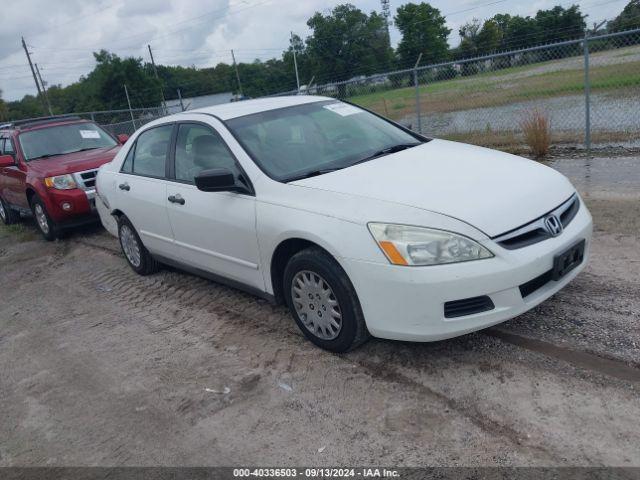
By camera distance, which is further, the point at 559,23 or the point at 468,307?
the point at 559,23

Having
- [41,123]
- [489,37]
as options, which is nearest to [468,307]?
[41,123]

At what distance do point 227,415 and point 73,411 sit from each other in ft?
3.64

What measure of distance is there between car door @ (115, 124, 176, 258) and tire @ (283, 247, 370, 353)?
1766mm

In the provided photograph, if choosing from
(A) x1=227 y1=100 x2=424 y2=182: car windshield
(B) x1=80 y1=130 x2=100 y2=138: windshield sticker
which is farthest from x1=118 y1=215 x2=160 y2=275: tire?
(B) x1=80 y1=130 x2=100 y2=138: windshield sticker

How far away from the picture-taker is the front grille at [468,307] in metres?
3.22

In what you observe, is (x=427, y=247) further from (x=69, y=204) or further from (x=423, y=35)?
(x=423, y=35)

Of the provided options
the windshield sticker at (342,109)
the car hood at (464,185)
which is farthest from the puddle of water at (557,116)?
the car hood at (464,185)

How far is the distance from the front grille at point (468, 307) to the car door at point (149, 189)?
2850mm

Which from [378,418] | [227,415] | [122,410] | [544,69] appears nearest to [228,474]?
[227,415]

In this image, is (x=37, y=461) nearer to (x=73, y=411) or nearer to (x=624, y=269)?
(x=73, y=411)

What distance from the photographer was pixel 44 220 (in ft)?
28.5

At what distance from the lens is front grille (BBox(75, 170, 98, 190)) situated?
8180 millimetres

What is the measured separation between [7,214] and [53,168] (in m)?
3.07

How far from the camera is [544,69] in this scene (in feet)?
44.2
